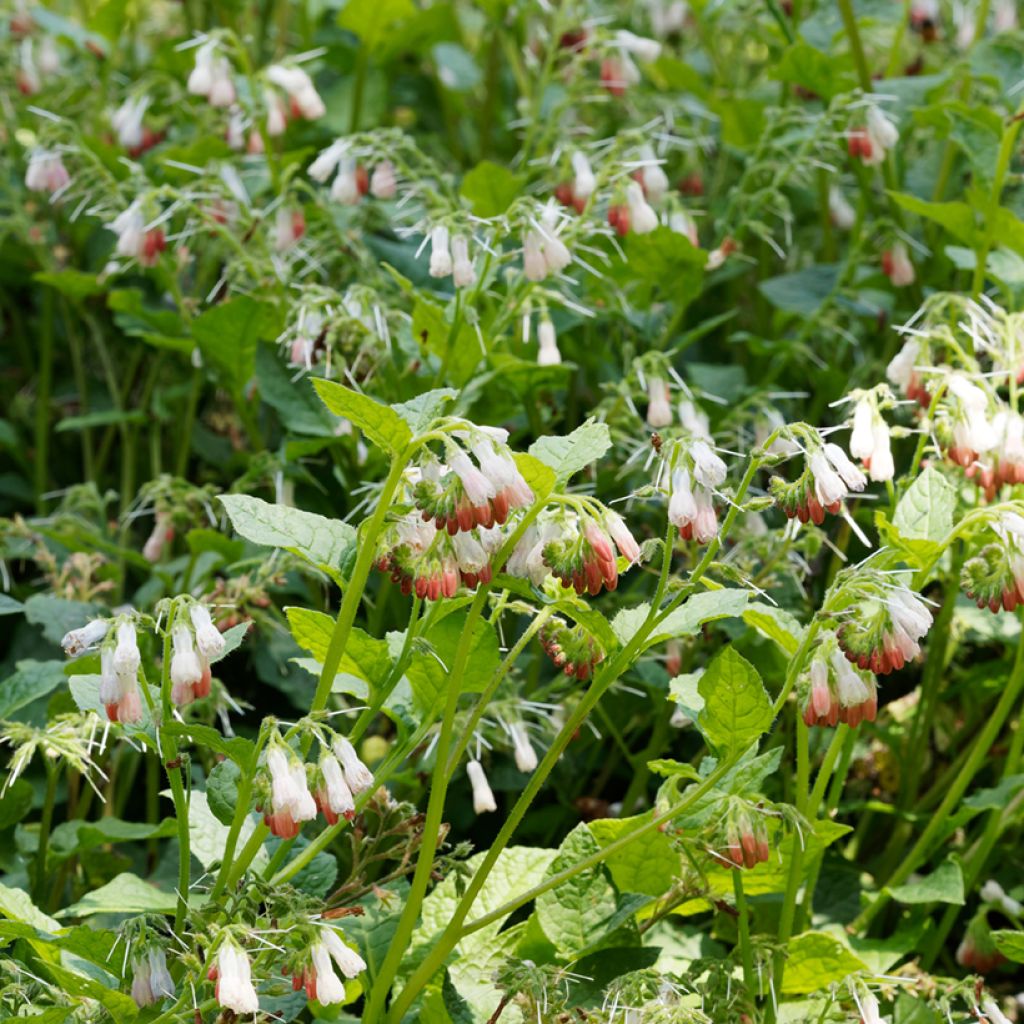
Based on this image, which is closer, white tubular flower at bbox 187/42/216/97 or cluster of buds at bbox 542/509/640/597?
cluster of buds at bbox 542/509/640/597

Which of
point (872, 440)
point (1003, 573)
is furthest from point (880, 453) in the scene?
point (1003, 573)

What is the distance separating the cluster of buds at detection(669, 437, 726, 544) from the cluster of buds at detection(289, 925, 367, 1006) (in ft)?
1.71

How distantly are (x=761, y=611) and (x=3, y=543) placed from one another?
1.38 meters

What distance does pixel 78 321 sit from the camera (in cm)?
328

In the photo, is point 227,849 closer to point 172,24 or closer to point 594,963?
point 594,963

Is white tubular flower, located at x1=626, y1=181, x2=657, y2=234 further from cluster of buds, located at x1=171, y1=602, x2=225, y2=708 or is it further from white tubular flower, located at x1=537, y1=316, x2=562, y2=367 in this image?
cluster of buds, located at x1=171, y1=602, x2=225, y2=708

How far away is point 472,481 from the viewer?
1440 mm

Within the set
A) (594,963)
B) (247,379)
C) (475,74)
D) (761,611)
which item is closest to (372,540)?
(761,611)

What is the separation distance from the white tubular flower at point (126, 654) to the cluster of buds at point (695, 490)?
0.54 metres

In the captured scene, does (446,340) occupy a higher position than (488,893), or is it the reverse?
(446,340)

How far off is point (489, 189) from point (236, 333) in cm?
50

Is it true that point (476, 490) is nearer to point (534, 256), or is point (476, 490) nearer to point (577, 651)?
point (577, 651)

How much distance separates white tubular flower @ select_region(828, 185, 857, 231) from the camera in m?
3.29

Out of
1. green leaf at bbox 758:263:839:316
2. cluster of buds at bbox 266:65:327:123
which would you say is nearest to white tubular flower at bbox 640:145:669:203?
green leaf at bbox 758:263:839:316
